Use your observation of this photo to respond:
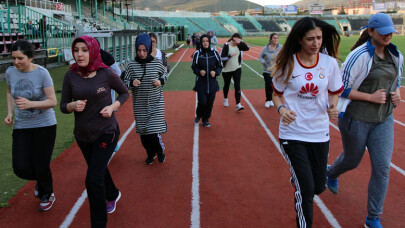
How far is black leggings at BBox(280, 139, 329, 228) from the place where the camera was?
2977 mm

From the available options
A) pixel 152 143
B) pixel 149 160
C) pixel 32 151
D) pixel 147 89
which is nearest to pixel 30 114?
pixel 32 151

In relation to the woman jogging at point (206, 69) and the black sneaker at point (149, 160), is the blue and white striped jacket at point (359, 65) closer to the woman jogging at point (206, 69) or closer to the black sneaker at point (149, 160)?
the black sneaker at point (149, 160)

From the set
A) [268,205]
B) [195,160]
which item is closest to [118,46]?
[195,160]

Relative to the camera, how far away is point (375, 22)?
3328mm

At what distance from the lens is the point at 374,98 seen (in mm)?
3395

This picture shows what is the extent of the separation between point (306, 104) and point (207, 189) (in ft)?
6.63

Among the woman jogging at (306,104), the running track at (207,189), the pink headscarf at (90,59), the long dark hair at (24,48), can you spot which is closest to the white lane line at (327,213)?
the running track at (207,189)

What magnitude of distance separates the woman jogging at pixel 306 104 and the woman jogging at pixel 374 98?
39cm

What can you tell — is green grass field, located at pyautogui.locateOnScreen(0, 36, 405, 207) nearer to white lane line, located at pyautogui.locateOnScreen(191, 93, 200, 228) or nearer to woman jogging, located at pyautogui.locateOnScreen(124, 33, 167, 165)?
woman jogging, located at pyautogui.locateOnScreen(124, 33, 167, 165)

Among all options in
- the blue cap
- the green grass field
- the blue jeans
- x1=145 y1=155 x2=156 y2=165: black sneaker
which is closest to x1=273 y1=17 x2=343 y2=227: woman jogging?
the blue cap

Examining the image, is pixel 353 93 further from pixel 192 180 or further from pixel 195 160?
pixel 195 160

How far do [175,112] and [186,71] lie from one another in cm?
985

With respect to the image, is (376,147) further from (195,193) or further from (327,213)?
(195,193)

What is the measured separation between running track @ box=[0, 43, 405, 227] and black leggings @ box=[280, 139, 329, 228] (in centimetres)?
79
